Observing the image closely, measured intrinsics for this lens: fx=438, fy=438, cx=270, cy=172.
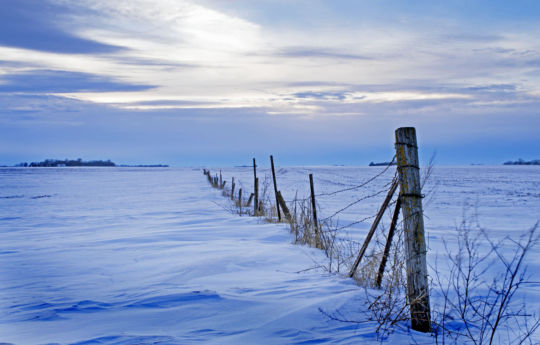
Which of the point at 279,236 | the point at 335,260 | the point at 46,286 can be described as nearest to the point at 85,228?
the point at 279,236

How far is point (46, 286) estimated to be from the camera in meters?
4.99

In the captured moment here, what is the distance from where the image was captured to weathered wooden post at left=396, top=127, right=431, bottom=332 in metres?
3.46

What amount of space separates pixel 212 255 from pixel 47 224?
752cm

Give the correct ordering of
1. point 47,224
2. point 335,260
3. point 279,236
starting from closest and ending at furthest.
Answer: point 335,260, point 279,236, point 47,224

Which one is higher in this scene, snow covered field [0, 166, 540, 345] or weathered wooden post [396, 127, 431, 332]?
weathered wooden post [396, 127, 431, 332]

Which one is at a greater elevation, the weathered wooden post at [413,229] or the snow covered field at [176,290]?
the weathered wooden post at [413,229]

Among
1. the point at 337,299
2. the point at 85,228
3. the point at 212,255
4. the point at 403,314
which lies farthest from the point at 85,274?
the point at 85,228

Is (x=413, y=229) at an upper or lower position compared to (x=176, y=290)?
upper

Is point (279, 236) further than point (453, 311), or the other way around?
point (279, 236)

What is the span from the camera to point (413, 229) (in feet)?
11.4

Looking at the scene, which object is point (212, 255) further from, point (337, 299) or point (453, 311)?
point (453, 311)

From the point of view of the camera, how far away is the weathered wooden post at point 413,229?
136 inches

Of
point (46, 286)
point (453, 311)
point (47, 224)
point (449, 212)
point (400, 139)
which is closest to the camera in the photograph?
→ point (400, 139)

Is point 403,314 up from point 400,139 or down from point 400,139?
down
